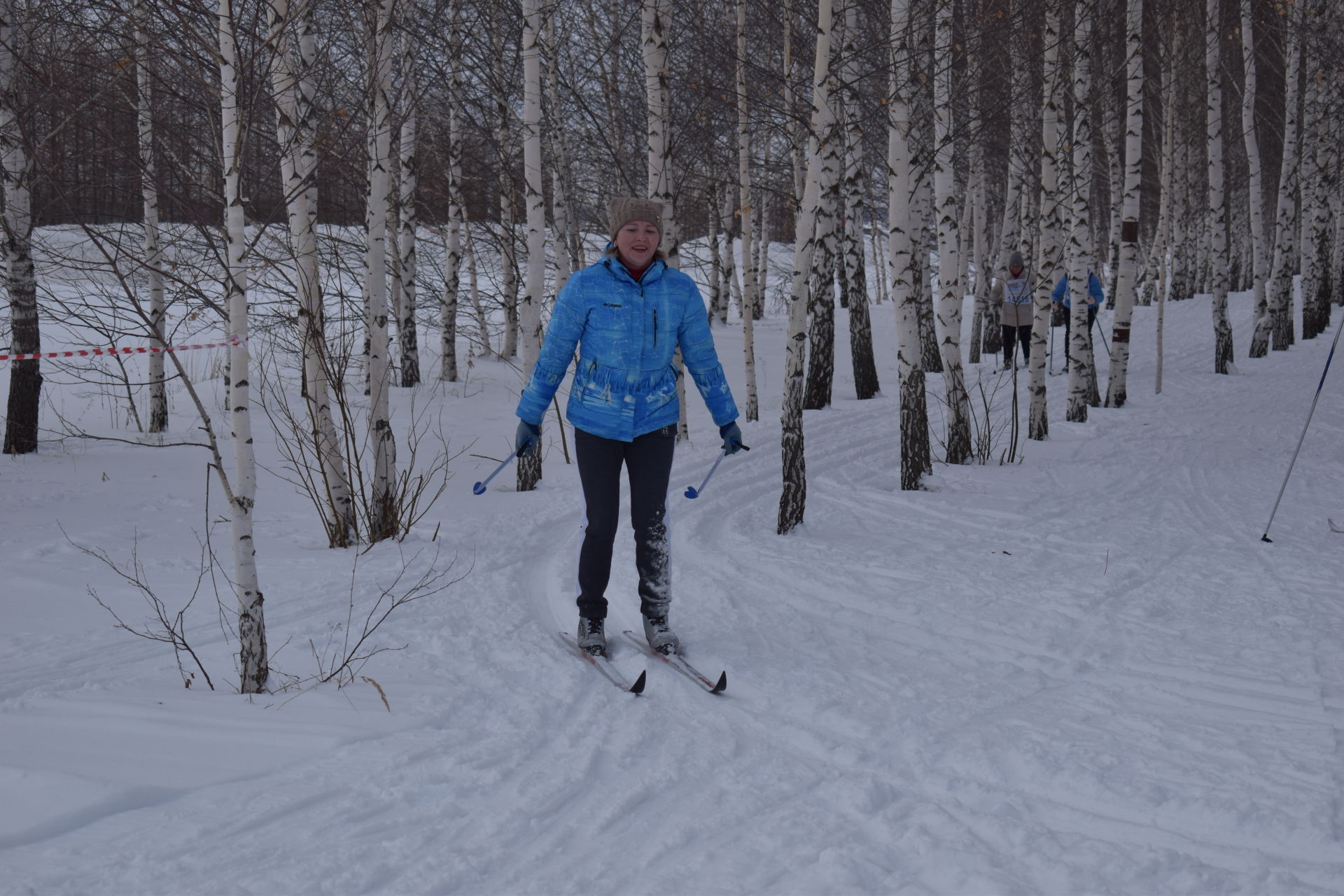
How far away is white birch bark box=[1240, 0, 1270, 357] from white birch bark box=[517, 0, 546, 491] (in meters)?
12.7

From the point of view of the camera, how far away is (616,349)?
13.0 ft

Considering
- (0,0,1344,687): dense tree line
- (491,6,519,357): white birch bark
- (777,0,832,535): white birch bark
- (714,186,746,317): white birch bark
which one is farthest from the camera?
(714,186,746,317): white birch bark

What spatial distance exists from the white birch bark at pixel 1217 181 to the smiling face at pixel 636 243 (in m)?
13.3

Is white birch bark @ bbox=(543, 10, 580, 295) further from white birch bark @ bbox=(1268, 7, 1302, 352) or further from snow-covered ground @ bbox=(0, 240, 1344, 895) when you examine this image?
white birch bark @ bbox=(1268, 7, 1302, 352)

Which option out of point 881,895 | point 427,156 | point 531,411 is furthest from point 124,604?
point 427,156

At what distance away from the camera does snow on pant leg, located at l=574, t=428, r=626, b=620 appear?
4.04m

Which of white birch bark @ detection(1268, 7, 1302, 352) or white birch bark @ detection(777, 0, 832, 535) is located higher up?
white birch bark @ detection(1268, 7, 1302, 352)

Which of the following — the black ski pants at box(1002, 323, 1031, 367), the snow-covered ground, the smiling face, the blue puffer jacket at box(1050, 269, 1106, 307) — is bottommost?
the snow-covered ground

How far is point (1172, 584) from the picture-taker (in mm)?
5094

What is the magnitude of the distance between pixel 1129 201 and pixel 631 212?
30.2 ft

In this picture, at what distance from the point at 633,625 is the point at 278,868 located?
2.38 metres

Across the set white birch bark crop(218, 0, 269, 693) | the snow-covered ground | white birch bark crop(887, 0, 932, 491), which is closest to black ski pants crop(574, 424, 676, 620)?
the snow-covered ground

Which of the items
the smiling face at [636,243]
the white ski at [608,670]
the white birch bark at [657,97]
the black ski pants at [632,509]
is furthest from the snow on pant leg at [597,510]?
the white birch bark at [657,97]

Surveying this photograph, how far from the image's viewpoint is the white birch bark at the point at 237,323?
3.21m
